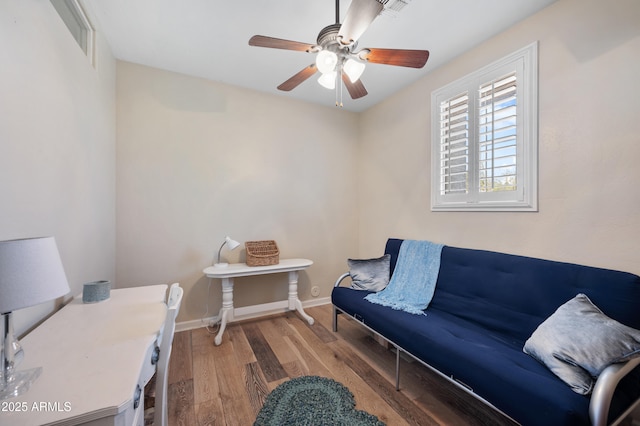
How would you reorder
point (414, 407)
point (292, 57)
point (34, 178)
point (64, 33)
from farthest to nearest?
point (292, 57) < point (414, 407) < point (64, 33) < point (34, 178)

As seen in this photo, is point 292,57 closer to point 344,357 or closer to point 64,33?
point 64,33

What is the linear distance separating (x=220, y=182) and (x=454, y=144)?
2.38m

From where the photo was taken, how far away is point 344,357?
2172 millimetres

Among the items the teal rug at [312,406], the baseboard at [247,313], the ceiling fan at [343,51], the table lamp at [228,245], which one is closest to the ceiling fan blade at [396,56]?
the ceiling fan at [343,51]

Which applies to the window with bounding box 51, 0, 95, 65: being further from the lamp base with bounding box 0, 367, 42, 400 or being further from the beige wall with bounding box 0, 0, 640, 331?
the lamp base with bounding box 0, 367, 42, 400

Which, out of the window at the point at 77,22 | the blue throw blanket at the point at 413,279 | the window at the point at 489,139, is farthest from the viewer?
the blue throw blanket at the point at 413,279

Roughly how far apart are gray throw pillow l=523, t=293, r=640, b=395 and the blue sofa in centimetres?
4

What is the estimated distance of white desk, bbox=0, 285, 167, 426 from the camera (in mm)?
686

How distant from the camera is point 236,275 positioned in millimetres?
2506

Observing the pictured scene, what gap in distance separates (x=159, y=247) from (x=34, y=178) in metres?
1.44

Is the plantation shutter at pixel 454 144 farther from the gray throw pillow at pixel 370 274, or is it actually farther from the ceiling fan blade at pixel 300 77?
the ceiling fan blade at pixel 300 77

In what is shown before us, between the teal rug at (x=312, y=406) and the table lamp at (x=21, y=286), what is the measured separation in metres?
1.15

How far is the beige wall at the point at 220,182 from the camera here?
2.46 meters

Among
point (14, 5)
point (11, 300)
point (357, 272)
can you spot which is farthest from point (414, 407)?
point (14, 5)
